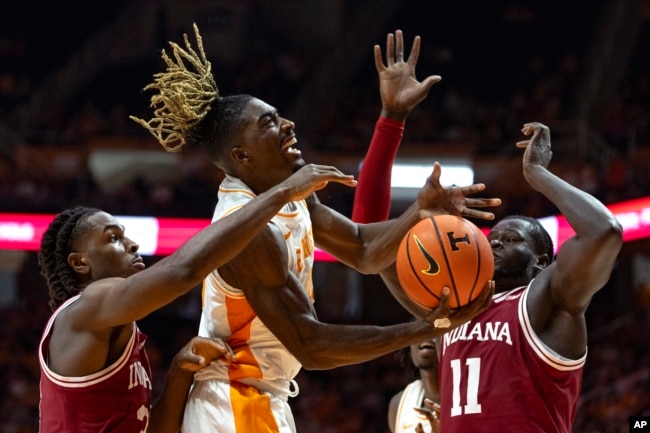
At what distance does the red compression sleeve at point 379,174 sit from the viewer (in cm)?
446

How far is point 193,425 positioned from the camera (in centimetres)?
358

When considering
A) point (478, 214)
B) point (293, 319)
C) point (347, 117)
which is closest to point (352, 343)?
point (293, 319)

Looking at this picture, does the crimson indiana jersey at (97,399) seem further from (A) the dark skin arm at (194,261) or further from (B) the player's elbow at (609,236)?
(B) the player's elbow at (609,236)

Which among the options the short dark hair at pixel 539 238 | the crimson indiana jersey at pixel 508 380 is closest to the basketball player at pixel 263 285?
the crimson indiana jersey at pixel 508 380

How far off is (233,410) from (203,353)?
0.22 m

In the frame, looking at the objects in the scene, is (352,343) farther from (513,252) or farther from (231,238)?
(513,252)

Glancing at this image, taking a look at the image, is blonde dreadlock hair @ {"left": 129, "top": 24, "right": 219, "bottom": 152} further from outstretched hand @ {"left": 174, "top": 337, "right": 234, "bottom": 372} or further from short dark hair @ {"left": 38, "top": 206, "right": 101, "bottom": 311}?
Answer: outstretched hand @ {"left": 174, "top": 337, "right": 234, "bottom": 372}

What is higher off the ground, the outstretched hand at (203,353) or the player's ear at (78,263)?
the player's ear at (78,263)

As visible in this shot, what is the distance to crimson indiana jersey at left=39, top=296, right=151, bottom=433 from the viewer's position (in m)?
3.47

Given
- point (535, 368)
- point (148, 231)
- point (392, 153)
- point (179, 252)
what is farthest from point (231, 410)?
point (148, 231)

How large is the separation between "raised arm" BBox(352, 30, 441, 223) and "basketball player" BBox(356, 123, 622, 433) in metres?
0.53

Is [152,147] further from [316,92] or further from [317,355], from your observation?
[317,355]

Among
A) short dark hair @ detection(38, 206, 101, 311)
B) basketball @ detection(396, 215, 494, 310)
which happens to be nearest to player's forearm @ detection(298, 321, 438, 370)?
basketball @ detection(396, 215, 494, 310)

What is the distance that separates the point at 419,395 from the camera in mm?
5762
